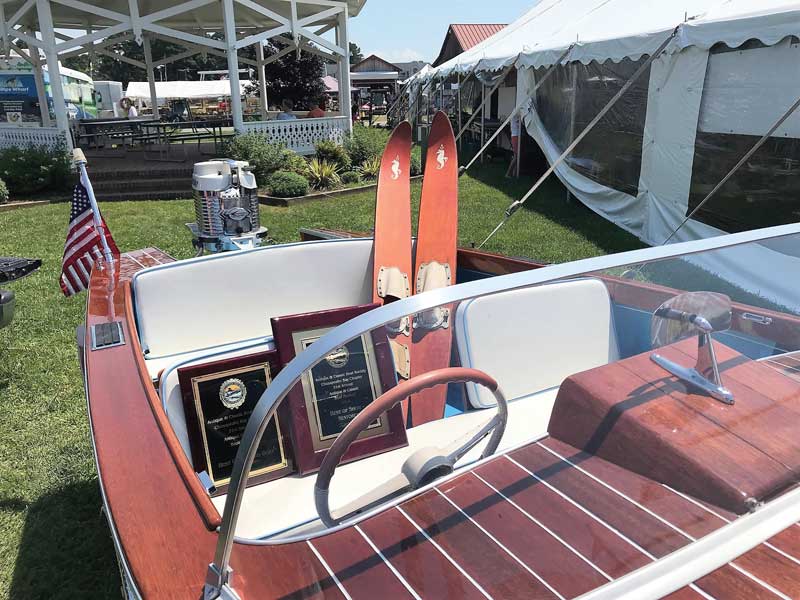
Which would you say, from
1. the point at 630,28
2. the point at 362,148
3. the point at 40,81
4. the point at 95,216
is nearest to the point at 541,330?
the point at 95,216

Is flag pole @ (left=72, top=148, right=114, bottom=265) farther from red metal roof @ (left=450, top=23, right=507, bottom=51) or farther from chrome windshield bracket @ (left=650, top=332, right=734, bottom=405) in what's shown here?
red metal roof @ (left=450, top=23, right=507, bottom=51)

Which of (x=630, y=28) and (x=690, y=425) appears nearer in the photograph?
(x=690, y=425)

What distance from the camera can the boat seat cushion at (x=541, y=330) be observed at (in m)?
2.02

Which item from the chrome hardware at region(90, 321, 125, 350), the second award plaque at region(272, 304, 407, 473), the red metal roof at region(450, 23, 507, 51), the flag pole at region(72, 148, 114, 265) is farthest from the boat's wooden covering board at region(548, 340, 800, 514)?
the red metal roof at region(450, 23, 507, 51)

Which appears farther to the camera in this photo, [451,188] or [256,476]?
[451,188]

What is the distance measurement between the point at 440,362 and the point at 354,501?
416 mm

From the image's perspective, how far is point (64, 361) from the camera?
4051 millimetres

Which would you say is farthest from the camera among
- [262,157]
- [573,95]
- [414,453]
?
[262,157]

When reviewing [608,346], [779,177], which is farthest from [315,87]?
[608,346]

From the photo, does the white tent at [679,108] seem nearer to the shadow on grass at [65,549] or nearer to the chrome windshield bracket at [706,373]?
the chrome windshield bracket at [706,373]

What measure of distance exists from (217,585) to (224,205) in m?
3.07

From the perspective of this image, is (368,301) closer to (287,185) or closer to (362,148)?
(287,185)

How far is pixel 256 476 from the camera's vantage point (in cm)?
181

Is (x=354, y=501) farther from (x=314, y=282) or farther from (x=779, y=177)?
(x=779, y=177)
